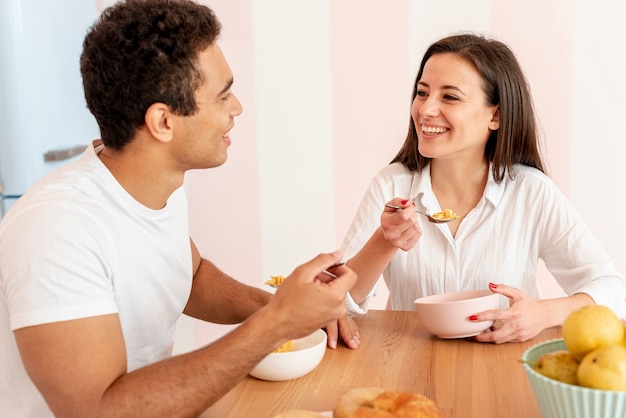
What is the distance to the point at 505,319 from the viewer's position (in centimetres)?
151

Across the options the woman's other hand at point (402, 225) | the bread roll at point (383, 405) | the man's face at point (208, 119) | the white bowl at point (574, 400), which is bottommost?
the bread roll at point (383, 405)

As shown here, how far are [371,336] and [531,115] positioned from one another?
3.05ft

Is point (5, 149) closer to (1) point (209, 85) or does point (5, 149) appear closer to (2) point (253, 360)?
(1) point (209, 85)

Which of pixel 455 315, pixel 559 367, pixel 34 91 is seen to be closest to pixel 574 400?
pixel 559 367

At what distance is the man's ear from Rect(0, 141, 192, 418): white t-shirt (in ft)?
0.40

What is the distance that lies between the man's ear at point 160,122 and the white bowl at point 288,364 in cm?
48

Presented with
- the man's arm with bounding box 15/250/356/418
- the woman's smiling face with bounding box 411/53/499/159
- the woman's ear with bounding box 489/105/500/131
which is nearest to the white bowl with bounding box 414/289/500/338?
the man's arm with bounding box 15/250/356/418

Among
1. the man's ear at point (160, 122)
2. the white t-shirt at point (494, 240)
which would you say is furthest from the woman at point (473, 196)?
the man's ear at point (160, 122)

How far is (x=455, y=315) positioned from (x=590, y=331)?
1.71ft

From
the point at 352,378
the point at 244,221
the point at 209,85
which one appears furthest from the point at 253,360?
the point at 244,221

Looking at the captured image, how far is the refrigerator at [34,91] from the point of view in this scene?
2545 millimetres

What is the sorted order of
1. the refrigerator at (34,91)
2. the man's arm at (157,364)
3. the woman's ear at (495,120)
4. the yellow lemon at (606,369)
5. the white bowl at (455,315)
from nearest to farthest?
the yellow lemon at (606,369), the man's arm at (157,364), the white bowl at (455,315), the woman's ear at (495,120), the refrigerator at (34,91)

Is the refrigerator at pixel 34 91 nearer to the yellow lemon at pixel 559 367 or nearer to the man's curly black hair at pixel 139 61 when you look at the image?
the man's curly black hair at pixel 139 61

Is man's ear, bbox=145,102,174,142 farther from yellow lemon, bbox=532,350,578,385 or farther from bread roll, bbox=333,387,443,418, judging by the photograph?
yellow lemon, bbox=532,350,578,385
